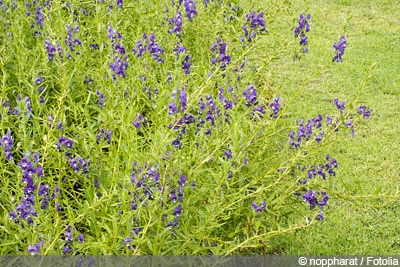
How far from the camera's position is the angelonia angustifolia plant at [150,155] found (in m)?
2.66

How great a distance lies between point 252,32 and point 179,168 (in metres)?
1.73

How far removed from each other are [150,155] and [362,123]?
11.6 ft

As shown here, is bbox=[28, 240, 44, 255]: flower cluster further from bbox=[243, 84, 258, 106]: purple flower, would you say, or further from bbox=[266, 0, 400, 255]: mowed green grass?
bbox=[266, 0, 400, 255]: mowed green grass

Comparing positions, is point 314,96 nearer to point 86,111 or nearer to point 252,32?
point 252,32

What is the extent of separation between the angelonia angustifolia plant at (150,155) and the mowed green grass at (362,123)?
0.26 metres

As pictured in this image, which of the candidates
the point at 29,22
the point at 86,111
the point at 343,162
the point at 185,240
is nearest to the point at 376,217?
the point at 343,162

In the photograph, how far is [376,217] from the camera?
4.35 m

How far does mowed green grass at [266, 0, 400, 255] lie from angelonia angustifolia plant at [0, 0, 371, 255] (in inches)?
10.3

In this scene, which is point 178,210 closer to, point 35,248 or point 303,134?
point 35,248

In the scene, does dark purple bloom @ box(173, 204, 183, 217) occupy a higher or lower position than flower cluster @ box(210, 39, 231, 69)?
lower

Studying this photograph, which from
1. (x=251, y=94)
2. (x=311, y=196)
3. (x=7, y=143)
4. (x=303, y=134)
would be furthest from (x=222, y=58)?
(x=7, y=143)

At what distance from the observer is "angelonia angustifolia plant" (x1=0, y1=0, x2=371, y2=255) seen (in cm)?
266

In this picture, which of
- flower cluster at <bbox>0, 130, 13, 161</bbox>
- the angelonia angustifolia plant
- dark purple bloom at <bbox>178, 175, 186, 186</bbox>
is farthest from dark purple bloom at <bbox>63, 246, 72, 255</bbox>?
dark purple bloom at <bbox>178, 175, 186, 186</bbox>

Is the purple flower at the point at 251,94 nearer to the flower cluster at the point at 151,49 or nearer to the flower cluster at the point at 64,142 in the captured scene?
the flower cluster at the point at 151,49
